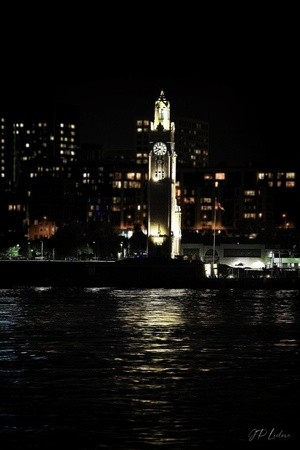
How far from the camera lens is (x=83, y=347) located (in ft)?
197

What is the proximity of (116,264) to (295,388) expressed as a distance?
96883 millimetres

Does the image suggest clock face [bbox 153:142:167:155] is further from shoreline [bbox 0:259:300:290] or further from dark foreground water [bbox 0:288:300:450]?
dark foreground water [bbox 0:288:300:450]

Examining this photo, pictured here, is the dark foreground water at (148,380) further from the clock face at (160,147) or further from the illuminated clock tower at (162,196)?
the clock face at (160,147)

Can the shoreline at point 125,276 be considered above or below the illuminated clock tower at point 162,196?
below

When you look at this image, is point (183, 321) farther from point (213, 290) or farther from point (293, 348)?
point (213, 290)

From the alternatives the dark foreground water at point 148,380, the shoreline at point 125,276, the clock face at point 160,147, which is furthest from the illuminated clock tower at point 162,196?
the dark foreground water at point 148,380

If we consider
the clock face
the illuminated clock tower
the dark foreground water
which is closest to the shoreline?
the illuminated clock tower

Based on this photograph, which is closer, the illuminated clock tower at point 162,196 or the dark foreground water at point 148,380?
the dark foreground water at point 148,380

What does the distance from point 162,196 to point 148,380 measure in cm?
10787

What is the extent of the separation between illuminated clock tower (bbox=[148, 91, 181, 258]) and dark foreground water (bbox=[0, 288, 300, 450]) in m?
65.6

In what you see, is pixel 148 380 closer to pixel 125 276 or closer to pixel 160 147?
pixel 125 276

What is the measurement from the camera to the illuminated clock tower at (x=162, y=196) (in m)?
153

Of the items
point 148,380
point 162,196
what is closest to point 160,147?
point 162,196

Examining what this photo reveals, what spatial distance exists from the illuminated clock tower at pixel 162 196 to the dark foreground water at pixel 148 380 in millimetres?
65559
